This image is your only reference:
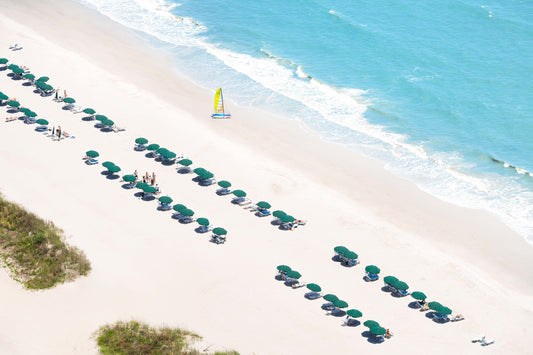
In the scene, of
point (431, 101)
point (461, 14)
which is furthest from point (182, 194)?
point (461, 14)

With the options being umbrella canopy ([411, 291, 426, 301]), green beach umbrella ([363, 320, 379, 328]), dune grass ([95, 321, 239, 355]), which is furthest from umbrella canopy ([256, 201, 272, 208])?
dune grass ([95, 321, 239, 355])

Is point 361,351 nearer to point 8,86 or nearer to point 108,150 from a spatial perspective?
point 108,150

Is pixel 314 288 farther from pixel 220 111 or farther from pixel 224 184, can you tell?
pixel 220 111

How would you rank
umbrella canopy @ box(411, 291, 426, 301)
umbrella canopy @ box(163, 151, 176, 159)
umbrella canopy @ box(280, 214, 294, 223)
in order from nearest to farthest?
umbrella canopy @ box(411, 291, 426, 301) → umbrella canopy @ box(280, 214, 294, 223) → umbrella canopy @ box(163, 151, 176, 159)

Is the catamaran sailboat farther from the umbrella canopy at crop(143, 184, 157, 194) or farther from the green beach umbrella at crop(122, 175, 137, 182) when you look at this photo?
the umbrella canopy at crop(143, 184, 157, 194)

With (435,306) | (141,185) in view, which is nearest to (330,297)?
(435,306)

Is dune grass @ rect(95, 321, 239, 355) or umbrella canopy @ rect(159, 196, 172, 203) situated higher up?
umbrella canopy @ rect(159, 196, 172, 203)
